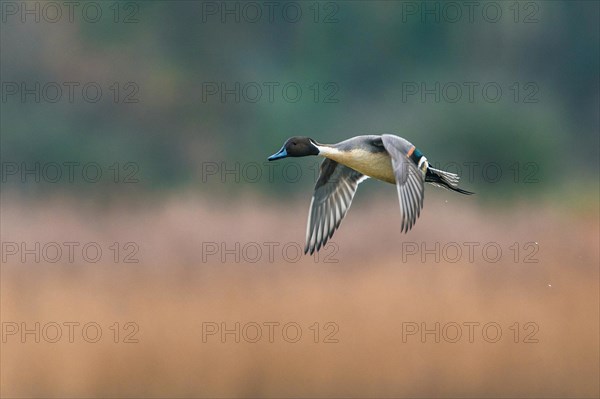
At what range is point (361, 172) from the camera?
4.73 m

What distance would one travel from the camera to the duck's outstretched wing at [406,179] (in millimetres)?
4184

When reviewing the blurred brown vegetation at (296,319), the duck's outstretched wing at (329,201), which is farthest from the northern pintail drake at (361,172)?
the blurred brown vegetation at (296,319)

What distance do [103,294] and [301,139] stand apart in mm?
2484

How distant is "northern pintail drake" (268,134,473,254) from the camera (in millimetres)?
4285

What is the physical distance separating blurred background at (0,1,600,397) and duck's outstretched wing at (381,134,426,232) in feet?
7.33

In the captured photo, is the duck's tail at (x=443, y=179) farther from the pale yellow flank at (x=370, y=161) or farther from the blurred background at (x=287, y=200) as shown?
the blurred background at (x=287, y=200)

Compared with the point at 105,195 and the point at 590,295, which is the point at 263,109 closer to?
the point at 105,195

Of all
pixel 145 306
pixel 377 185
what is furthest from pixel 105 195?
pixel 145 306

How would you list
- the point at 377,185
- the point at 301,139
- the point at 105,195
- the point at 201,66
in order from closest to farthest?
the point at 301,139 → the point at 105,195 → the point at 377,185 → the point at 201,66

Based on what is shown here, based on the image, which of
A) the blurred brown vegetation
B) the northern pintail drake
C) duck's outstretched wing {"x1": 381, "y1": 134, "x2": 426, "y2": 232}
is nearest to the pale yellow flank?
the northern pintail drake

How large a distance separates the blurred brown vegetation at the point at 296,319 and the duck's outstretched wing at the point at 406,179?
7.27 ft

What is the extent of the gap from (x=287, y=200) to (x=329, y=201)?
5109mm

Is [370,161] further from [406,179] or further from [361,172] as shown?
[406,179]

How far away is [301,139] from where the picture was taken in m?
4.75
